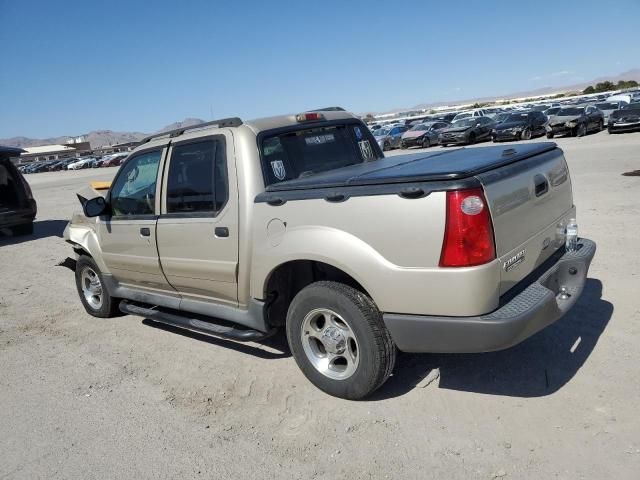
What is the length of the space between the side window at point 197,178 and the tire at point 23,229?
10230 millimetres

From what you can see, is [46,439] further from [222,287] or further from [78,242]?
[78,242]

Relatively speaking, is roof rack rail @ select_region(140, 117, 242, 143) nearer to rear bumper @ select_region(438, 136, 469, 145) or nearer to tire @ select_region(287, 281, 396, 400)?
tire @ select_region(287, 281, 396, 400)

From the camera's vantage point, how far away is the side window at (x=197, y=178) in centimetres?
404

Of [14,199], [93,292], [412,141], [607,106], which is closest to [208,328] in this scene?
[93,292]

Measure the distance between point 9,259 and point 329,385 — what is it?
29.7 ft

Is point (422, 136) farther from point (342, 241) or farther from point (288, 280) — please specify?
point (342, 241)

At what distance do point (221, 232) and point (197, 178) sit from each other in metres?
0.56

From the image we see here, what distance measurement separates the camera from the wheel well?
3787 millimetres

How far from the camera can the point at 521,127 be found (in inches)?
1062

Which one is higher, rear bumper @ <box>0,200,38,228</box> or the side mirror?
the side mirror

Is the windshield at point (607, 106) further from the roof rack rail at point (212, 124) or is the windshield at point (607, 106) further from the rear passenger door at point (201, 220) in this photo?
the rear passenger door at point (201, 220)

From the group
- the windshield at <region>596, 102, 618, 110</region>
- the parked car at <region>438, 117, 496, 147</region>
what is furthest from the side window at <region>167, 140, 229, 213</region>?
the windshield at <region>596, 102, 618, 110</region>

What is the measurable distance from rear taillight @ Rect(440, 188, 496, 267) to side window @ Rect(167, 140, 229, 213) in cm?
180

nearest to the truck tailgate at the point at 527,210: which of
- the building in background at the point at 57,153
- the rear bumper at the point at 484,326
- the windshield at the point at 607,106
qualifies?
the rear bumper at the point at 484,326
